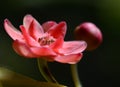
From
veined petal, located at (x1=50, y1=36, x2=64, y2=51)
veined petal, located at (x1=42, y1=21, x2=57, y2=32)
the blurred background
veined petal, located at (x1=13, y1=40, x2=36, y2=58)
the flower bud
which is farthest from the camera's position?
the blurred background

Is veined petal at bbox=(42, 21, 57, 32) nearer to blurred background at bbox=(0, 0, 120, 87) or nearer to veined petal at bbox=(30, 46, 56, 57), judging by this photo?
veined petal at bbox=(30, 46, 56, 57)

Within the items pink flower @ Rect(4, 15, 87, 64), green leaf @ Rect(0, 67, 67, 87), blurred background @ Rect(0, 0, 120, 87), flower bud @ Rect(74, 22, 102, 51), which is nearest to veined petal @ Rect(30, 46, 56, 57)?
pink flower @ Rect(4, 15, 87, 64)

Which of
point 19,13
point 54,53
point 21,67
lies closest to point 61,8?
point 19,13

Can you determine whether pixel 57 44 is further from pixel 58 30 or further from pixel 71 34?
pixel 71 34

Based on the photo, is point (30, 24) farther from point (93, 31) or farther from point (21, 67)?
point (21, 67)

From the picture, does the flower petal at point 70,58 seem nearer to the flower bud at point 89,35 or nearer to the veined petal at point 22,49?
the veined petal at point 22,49

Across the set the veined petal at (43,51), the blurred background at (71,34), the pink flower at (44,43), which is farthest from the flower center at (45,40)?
the blurred background at (71,34)

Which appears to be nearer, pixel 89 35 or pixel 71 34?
pixel 89 35

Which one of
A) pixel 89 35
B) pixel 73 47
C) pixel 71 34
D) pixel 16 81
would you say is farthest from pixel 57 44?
pixel 71 34
